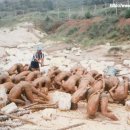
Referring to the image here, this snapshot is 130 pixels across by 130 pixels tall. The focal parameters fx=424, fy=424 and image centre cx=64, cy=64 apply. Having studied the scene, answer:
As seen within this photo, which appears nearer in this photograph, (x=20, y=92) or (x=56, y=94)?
(x=20, y=92)

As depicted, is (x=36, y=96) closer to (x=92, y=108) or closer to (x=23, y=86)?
(x=23, y=86)

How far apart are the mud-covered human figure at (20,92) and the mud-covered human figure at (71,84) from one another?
129 centimetres

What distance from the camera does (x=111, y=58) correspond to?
19875 millimetres

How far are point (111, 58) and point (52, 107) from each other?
10.3 meters

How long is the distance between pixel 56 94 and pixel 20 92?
95cm

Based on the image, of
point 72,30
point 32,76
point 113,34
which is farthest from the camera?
point 72,30

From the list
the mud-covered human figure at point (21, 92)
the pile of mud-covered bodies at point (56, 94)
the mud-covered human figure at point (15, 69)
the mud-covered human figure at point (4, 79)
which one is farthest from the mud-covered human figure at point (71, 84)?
the mud-covered human figure at point (15, 69)

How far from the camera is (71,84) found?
36.9ft

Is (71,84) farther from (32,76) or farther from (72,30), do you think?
(72,30)

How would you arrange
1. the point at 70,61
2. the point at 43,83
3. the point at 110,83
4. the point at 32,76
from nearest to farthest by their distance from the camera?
the point at 110,83 → the point at 43,83 → the point at 32,76 → the point at 70,61

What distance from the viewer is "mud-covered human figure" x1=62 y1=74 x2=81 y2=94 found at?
1119 centimetres

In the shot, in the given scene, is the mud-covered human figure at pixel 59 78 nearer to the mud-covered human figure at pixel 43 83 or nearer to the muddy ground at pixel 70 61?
the mud-covered human figure at pixel 43 83

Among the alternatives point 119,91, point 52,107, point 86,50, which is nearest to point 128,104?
point 119,91

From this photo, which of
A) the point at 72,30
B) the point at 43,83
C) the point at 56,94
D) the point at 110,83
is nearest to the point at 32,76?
the point at 43,83
